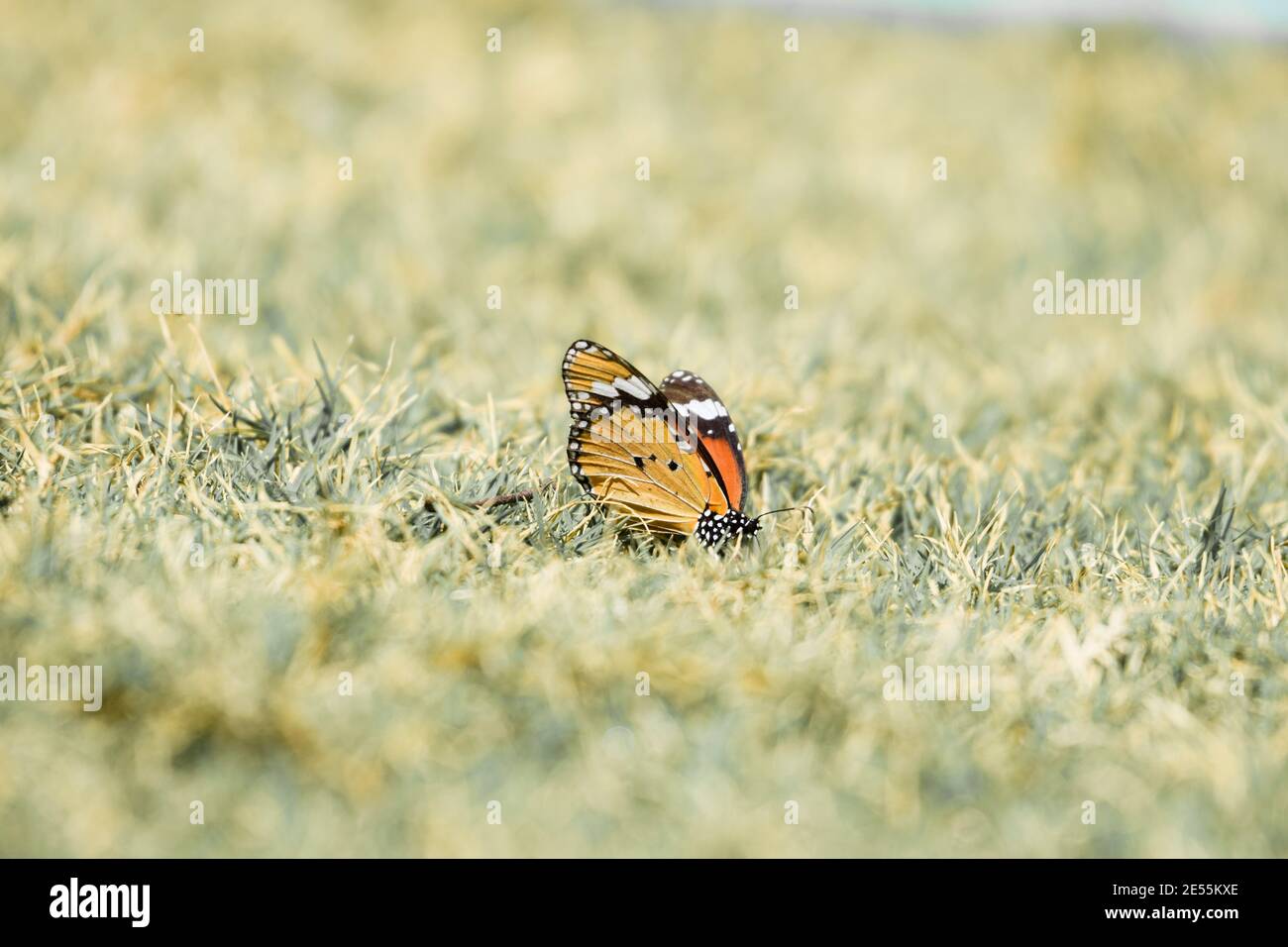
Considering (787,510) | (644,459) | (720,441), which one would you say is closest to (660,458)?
(644,459)

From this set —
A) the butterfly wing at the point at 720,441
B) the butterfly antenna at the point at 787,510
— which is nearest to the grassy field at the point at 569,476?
the butterfly antenna at the point at 787,510

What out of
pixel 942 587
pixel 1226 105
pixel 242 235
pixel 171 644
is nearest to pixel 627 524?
pixel 942 587

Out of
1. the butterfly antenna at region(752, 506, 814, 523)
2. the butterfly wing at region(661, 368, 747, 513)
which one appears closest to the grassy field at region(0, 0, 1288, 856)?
the butterfly antenna at region(752, 506, 814, 523)

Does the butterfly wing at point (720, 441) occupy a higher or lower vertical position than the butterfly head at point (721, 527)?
higher

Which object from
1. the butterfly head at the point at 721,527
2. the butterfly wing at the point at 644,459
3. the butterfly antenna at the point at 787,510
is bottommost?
the butterfly head at the point at 721,527

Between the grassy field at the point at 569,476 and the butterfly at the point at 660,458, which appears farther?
the butterfly at the point at 660,458

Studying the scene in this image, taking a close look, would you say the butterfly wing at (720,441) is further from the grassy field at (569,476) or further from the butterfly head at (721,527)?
the grassy field at (569,476)

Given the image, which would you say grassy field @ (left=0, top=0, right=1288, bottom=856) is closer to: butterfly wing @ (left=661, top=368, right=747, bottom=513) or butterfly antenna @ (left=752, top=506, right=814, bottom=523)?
butterfly antenna @ (left=752, top=506, right=814, bottom=523)
